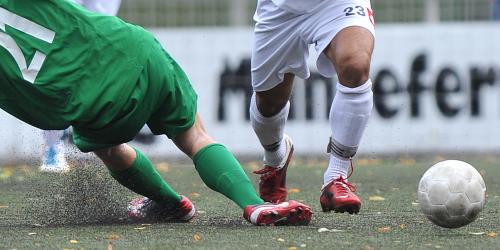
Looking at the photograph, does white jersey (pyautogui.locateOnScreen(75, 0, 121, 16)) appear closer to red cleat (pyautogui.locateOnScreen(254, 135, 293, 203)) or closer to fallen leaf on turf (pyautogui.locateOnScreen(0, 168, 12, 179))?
fallen leaf on turf (pyautogui.locateOnScreen(0, 168, 12, 179))

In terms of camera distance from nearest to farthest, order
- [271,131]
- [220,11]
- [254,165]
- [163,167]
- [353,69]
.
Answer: [353,69], [271,131], [163,167], [254,165], [220,11]

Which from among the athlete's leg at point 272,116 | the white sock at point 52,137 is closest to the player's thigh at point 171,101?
the athlete's leg at point 272,116

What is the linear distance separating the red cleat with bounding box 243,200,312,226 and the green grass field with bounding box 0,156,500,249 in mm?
48

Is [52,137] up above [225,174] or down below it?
below

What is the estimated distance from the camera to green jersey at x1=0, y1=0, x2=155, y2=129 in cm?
490

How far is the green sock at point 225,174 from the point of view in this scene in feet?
16.8

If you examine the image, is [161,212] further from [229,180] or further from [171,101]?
[171,101]

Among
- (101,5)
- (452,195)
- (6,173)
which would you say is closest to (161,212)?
(452,195)

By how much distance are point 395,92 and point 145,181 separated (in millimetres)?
7410

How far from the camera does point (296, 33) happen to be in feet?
19.8

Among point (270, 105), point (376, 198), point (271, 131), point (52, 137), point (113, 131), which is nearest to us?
point (113, 131)

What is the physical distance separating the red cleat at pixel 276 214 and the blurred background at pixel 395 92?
23.3 feet

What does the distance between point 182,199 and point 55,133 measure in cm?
293

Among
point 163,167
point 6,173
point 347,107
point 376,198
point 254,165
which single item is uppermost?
point 347,107
